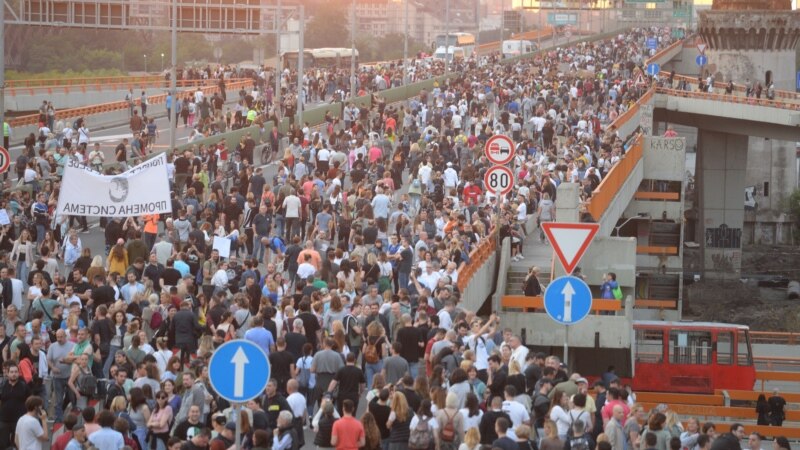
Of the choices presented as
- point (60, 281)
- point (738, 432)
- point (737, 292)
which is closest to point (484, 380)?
point (738, 432)

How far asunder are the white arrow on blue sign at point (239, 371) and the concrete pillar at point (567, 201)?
850 inches

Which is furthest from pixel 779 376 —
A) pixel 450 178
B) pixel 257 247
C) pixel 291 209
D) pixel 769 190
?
pixel 769 190

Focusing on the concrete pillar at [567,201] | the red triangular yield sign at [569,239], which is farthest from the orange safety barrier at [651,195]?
the red triangular yield sign at [569,239]

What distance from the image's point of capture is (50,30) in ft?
390

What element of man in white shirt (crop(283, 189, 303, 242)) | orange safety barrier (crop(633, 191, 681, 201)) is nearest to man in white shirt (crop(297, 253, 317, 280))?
man in white shirt (crop(283, 189, 303, 242))

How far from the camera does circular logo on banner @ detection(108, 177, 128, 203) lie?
80.5 ft

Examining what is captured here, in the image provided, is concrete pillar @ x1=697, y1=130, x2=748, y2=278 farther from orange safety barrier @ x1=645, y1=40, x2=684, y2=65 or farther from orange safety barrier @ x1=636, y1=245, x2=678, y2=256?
orange safety barrier @ x1=636, y1=245, x2=678, y2=256

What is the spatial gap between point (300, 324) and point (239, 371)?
244 inches

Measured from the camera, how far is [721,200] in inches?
3334

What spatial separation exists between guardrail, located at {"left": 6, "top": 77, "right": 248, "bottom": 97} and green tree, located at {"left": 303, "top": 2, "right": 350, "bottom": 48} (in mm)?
81285

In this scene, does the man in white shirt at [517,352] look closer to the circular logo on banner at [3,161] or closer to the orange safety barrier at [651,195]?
the circular logo on banner at [3,161]

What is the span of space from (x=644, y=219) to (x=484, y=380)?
37.3 m

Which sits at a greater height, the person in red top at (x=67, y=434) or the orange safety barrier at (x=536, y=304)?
the person in red top at (x=67, y=434)

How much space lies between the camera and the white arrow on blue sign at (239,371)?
12430mm
